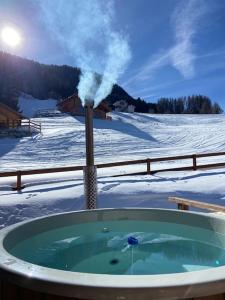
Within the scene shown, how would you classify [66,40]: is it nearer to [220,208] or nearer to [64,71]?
[220,208]

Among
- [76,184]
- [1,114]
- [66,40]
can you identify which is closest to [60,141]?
[1,114]

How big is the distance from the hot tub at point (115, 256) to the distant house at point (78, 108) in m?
34.0

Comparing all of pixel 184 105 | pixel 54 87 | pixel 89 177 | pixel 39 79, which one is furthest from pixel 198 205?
pixel 39 79

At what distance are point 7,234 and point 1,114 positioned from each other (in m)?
31.5

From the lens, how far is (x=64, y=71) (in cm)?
10675

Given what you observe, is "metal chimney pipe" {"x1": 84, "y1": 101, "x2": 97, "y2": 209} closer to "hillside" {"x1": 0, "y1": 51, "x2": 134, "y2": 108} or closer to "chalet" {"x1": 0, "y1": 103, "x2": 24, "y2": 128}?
"chalet" {"x1": 0, "y1": 103, "x2": 24, "y2": 128}

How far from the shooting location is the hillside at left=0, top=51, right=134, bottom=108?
94688mm

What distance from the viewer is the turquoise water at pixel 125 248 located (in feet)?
11.8

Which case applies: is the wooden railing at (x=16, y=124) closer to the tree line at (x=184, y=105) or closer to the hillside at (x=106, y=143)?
the hillside at (x=106, y=143)

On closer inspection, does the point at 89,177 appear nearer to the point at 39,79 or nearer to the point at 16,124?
the point at 16,124

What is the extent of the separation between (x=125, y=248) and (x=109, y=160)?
1644 centimetres

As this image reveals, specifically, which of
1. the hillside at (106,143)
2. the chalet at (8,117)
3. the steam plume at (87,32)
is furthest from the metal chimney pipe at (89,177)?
the chalet at (8,117)

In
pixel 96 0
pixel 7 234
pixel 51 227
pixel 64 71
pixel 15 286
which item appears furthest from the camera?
pixel 64 71

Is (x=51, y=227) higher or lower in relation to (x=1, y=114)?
lower
